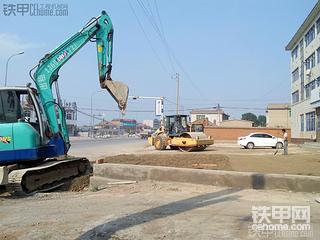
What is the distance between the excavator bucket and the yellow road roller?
19.7m

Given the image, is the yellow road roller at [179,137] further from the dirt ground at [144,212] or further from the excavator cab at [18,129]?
the excavator cab at [18,129]

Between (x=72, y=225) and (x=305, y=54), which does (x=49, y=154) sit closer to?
(x=72, y=225)

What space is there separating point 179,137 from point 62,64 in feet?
68.4

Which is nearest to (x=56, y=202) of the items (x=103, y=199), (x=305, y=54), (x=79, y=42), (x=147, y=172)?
(x=103, y=199)

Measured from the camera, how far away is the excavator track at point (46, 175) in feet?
37.5

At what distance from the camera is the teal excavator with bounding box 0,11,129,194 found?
11828 mm

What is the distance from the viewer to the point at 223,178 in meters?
11.8

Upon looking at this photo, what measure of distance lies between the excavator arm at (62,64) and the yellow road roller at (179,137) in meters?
19.4

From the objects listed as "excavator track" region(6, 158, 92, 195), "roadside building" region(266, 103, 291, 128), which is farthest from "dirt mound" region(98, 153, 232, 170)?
"roadside building" region(266, 103, 291, 128)

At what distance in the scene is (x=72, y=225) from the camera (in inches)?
291

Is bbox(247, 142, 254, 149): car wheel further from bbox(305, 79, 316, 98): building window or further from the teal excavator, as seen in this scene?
the teal excavator

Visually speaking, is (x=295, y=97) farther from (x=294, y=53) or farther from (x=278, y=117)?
(x=278, y=117)

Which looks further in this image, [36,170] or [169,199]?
[36,170]

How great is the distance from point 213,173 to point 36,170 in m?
5.05
